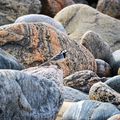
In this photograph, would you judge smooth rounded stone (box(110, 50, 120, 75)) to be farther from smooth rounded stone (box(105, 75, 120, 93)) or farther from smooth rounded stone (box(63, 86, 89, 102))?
smooth rounded stone (box(63, 86, 89, 102))

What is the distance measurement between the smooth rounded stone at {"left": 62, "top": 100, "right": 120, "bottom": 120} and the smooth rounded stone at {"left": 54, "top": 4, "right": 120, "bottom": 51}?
33.8 feet

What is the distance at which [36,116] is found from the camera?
152 inches

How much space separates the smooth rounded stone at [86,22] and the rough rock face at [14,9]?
1189mm

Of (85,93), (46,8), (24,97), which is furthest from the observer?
(46,8)

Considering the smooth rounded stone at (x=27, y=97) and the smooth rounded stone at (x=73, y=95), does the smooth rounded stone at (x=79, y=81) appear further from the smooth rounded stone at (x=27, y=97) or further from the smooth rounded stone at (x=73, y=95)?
the smooth rounded stone at (x=27, y=97)

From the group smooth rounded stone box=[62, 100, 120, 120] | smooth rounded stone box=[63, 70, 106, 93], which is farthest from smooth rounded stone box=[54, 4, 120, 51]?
smooth rounded stone box=[62, 100, 120, 120]

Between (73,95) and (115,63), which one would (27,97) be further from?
(115,63)

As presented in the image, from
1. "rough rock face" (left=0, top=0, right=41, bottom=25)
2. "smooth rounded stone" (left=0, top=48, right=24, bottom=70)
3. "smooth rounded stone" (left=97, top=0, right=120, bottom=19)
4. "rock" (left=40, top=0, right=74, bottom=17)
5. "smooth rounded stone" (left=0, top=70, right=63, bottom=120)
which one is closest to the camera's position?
"smooth rounded stone" (left=0, top=70, right=63, bottom=120)

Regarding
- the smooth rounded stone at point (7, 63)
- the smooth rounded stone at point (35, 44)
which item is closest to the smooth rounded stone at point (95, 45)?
the smooth rounded stone at point (35, 44)

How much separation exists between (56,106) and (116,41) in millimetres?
11187

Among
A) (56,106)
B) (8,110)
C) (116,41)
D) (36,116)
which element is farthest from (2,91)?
(116,41)

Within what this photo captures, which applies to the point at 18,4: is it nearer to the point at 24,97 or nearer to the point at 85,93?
the point at 85,93

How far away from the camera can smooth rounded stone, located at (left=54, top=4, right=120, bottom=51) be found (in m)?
15.7

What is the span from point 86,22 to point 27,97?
41.2 feet
